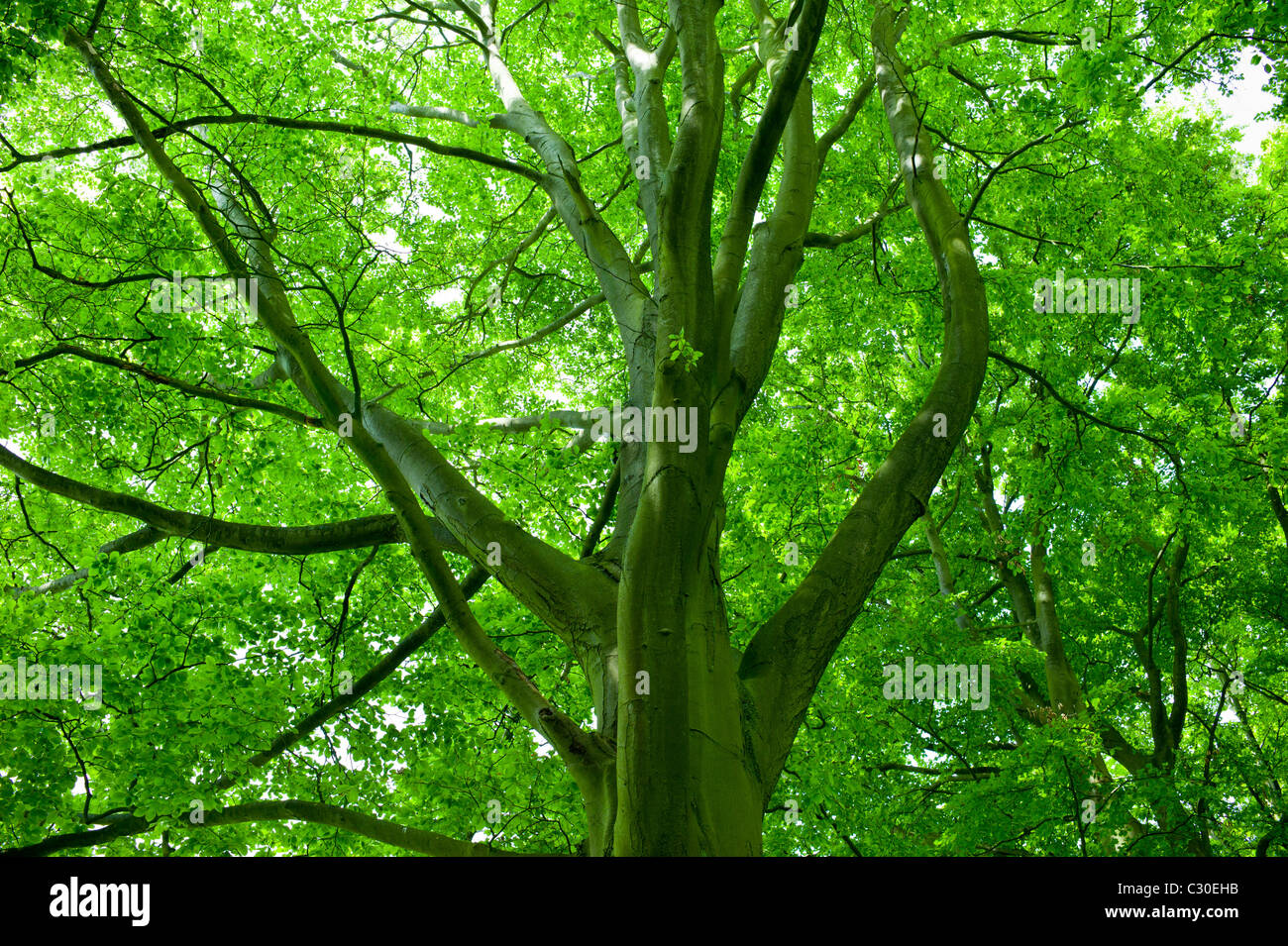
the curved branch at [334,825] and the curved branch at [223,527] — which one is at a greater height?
the curved branch at [223,527]

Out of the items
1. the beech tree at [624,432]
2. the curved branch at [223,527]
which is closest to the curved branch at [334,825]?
the beech tree at [624,432]

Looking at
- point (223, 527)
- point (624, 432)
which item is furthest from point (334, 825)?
point (624, 432)

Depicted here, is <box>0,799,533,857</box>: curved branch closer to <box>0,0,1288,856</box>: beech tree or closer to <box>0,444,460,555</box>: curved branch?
<box>0,0,1288,856</box>: beech tree

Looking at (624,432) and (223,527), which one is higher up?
(624,432)

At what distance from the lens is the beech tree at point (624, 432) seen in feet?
15.8

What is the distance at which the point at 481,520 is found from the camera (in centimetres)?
491

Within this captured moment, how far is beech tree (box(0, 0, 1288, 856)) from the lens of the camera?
4.82 m

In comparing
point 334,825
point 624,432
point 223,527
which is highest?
point 624,432

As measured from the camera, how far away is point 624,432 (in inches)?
219

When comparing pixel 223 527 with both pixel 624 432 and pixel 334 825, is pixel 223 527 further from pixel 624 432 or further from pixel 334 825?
pixel 624 432

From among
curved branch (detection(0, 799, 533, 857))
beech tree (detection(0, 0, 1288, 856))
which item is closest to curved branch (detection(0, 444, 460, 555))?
beech tree (detection(0, 0, 1288, 856))

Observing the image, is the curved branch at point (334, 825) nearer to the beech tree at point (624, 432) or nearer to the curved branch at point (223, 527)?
the beech tree at point (624, 432)
